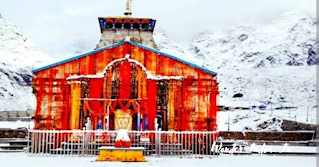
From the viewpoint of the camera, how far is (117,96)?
25.4 metres

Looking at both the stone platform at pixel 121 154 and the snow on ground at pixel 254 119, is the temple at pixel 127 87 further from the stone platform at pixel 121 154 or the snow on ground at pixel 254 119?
the snow on ground at pixel 254 119

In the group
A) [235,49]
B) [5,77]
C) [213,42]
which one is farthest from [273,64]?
[5,77]

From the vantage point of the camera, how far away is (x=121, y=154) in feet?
63.6

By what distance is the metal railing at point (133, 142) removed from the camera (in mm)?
22172

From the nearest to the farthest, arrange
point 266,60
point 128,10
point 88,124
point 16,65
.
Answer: point 88,124 < point 128,10 < point 16,65 < point 266,60

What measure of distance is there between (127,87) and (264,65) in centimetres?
10329

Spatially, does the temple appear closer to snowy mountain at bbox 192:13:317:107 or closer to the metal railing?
the metal railing

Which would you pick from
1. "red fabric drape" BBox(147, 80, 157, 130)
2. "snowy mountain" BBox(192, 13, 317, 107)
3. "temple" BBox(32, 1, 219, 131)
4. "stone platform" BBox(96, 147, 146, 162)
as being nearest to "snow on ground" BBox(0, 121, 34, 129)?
"temple" BBox(32, 1, 219, 131)

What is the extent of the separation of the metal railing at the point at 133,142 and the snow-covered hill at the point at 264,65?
23869mm

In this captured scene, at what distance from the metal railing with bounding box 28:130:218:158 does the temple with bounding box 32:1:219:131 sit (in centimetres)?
110

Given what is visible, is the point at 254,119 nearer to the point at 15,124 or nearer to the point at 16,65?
the point at 15,124

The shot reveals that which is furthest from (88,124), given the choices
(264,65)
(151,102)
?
(264,65)

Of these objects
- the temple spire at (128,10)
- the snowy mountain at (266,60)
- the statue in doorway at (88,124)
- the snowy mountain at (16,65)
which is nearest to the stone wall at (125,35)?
the temple spire at (128,10)

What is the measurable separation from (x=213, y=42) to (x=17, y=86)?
100790 millimetres
